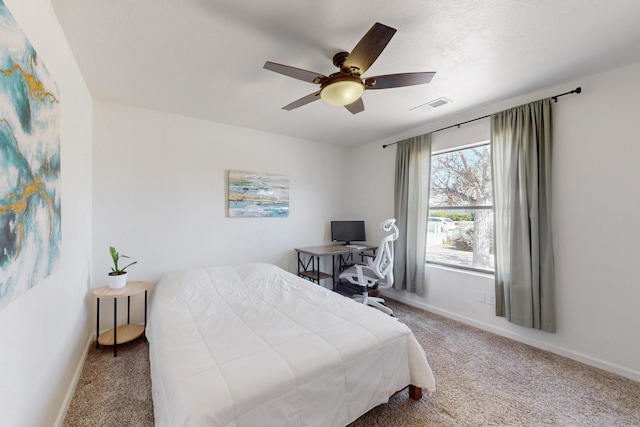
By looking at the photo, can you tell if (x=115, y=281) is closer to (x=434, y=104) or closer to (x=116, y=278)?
(x=116, y=278)

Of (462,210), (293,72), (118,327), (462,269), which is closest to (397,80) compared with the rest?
(293,72)

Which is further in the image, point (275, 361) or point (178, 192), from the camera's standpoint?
point (178, 192)

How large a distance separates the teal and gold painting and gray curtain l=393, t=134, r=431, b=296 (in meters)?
3.48

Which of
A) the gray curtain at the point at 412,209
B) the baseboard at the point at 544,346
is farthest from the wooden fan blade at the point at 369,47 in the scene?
the baseboard at the point at 544,346

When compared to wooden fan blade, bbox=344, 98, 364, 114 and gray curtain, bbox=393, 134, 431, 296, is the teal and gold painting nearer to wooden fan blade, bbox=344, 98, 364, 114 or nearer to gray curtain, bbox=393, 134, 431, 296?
wooden fan blade, bbox=344, 98, 364, 114

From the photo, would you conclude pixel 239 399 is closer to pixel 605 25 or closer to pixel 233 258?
pixel 233 258

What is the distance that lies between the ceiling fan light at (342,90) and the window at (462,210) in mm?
2050

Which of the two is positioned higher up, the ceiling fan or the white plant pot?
the ceiling fan

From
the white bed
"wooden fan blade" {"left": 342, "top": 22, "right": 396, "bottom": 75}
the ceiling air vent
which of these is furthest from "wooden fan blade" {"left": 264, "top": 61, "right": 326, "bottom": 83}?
the white bed

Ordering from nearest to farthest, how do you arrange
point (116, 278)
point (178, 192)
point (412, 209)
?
1. point (116, 278)
2. point (178, 192)
3. point (412, 209)

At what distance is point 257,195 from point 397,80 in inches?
95.5

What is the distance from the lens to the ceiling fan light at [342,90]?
176cm

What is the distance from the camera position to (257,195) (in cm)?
366

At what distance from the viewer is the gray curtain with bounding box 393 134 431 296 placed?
137 inches
